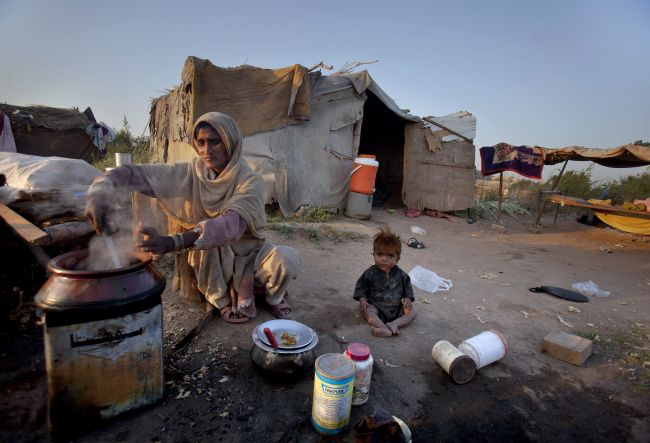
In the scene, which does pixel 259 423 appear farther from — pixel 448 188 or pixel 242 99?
pixel 448 188

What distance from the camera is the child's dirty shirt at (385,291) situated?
119 inches

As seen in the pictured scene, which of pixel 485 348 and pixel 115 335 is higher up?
pixel 115 335

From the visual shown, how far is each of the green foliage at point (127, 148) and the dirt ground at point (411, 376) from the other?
9645mm

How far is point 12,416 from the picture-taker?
175cm

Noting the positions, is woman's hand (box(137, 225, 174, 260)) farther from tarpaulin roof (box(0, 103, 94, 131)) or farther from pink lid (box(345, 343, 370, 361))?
tarpaulin roof (box(0, 103, 94, 131))

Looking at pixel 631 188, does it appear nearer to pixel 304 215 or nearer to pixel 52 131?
pixel 304 215

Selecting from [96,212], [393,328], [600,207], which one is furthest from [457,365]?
[600,207]

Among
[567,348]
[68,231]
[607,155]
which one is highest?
[607,155]

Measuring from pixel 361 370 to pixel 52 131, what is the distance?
14214 millimetres

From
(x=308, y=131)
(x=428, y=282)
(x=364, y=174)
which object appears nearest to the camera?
(x=428, y=282)

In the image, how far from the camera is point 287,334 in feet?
7.25

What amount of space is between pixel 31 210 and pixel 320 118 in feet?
19.2

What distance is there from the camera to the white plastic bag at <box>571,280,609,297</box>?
446 centimetres

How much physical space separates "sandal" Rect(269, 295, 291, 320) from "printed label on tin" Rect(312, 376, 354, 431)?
1.29 meters
